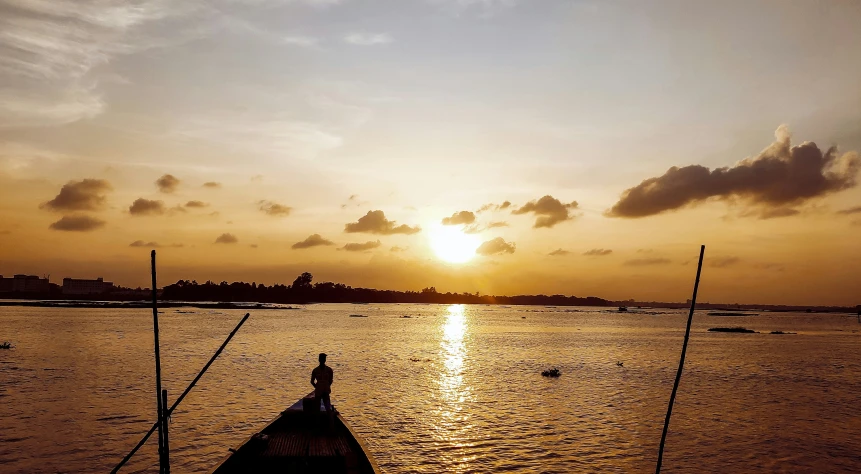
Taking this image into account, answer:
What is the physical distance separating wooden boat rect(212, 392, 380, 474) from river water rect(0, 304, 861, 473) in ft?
10.2

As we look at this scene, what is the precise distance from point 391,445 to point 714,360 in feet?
167

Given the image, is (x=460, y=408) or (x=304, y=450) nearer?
(x=304, y=450)

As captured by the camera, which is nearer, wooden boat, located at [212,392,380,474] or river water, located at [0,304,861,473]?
wooden boat, located at [212,392,380,474]

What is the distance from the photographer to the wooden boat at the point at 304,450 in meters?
A: 15.6

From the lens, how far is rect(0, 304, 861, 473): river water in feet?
75.9

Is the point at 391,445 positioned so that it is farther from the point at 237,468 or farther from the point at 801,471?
the point at 801,471

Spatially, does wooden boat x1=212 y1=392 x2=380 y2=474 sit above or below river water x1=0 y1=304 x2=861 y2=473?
above

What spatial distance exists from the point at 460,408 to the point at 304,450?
662 inches

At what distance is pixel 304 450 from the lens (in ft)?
56.9

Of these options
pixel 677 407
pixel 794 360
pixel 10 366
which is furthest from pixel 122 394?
pixel 794 360

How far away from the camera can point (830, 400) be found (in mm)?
39156

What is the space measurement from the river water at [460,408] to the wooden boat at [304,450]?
3109 mm

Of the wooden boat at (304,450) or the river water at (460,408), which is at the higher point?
the wooden boat at (304,450)

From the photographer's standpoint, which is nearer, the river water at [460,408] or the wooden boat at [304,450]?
the wooden boat at [304,450]
